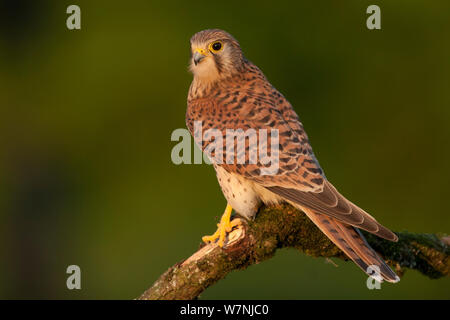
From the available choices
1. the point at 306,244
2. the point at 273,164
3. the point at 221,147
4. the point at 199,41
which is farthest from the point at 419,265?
the point at 199,41

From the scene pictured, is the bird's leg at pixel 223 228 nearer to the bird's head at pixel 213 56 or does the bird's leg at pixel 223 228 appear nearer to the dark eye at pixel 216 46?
the bird's head at pixel 213 56

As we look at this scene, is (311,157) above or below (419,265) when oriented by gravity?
above

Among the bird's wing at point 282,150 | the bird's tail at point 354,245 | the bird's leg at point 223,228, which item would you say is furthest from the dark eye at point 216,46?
the bird's tail at point 354,245

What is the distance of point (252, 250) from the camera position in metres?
2.98

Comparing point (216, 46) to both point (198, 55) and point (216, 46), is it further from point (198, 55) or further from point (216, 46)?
point (198, 55)

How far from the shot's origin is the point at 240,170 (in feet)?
10.2

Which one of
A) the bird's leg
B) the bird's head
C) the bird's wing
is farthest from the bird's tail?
the bird's head

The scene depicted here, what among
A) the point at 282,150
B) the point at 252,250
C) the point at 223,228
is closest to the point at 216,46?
the point at 282,150

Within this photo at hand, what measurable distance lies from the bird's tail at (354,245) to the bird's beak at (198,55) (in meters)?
1.14

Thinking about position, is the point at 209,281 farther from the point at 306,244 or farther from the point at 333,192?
the point at 333,192

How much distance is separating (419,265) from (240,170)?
120 centimetres

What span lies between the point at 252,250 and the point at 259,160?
0.47 meters

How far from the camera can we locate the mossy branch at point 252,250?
2.95m

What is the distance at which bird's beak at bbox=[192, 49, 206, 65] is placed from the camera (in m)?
3.52
